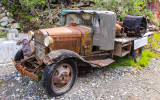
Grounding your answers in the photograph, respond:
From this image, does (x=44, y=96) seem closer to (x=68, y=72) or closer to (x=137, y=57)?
(x=68, y=72)

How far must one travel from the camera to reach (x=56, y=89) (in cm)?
355

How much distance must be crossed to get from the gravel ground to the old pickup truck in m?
0.39

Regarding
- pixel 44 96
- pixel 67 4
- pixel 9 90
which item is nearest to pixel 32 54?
pixel 9 90

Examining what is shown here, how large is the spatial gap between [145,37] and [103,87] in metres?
3.30

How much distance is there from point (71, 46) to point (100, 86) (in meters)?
1.38

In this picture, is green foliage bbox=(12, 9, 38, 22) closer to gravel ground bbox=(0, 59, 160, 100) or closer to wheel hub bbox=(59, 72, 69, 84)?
gravel ground bbox=(0, 59, 160, 100)

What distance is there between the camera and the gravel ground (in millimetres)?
3629

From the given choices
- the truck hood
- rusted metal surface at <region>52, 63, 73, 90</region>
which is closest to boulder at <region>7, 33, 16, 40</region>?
the truck hood

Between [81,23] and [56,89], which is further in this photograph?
[81,23]

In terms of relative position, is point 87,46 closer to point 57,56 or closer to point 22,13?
point 57,56

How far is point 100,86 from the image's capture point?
4121 millimetres

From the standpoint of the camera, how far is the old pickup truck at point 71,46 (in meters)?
3.48

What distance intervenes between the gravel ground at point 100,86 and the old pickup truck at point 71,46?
392 mm

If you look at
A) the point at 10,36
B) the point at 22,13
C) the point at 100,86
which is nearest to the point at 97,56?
the point at 100,86
